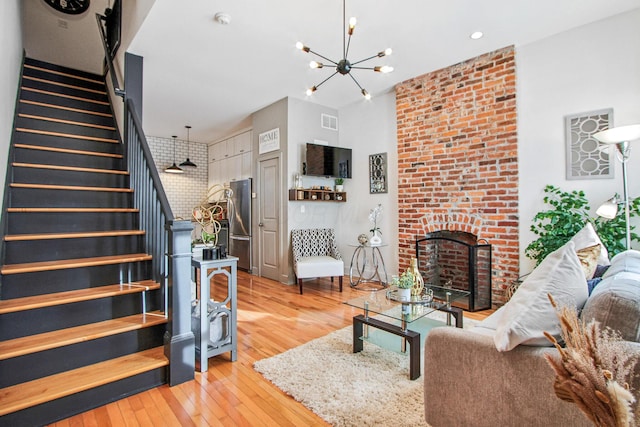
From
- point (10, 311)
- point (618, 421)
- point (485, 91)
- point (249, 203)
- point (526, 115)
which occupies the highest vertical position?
point (485, 91)

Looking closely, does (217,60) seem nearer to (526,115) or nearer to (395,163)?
Answer: (395,163)

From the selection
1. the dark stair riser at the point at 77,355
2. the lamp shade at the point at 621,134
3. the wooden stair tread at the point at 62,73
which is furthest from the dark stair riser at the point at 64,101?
the lamp shade at the point at 621,134

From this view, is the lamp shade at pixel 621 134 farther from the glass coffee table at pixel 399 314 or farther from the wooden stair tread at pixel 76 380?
the wooden stair tread at pixel 76 380

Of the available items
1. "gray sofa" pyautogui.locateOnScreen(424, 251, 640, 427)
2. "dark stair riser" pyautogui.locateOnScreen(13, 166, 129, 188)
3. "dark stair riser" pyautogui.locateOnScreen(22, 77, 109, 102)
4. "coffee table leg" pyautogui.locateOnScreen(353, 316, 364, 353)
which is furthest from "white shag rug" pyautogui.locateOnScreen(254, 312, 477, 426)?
"dark stair riser" pyautogui.locateOnScreen(22, 77, 109, 102)

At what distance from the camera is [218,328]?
2502 millimetres

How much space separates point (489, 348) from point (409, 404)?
2.88ft

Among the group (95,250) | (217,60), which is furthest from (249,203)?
(95,250)

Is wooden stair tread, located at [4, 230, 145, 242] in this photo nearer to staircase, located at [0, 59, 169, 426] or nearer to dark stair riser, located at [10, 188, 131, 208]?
staircase, located at [0, 59, 169, 426]

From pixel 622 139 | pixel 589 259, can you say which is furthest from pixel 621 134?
pixel 589 259

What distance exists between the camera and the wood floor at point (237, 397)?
5.90 ft

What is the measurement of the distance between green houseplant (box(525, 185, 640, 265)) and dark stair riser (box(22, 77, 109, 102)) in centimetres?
552

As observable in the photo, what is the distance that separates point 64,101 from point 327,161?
3538 mm

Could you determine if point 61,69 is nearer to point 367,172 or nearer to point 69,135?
point 69,135

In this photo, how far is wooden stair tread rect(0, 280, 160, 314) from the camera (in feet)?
6.40
